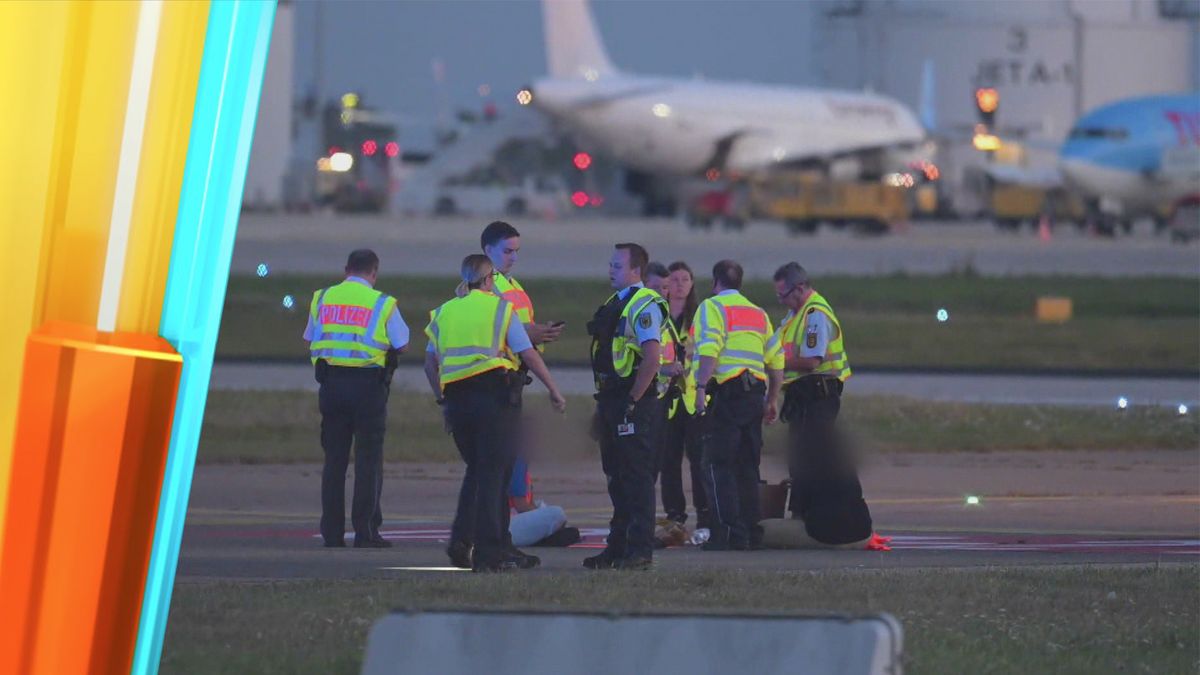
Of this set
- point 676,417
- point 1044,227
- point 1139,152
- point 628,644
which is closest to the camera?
point 628,644

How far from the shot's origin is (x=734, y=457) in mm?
12336

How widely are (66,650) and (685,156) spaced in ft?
247

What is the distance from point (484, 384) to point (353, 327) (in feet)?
5.38

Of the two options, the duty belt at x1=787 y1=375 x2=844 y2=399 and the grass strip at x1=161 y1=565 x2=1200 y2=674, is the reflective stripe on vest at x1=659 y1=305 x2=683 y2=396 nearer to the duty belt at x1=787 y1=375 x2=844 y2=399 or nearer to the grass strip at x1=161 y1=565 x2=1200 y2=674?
the duty belt at x1=787 y1=375 x2=844 y2=399

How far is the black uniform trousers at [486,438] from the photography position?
35.4 feet

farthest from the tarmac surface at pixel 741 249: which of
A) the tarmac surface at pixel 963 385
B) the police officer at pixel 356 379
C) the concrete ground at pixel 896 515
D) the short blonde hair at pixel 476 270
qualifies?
the short blonde hair at pixel 476 270

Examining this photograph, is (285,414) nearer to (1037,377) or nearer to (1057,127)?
(1037,377)

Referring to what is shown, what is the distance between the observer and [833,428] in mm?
12531

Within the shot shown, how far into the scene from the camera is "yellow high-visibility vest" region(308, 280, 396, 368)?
12172 mm

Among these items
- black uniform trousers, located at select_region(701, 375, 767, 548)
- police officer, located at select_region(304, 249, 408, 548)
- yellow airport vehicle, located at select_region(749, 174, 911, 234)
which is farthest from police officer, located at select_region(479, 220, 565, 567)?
yellow airport vehicle, located at select_region(749, 174, 911, 234)

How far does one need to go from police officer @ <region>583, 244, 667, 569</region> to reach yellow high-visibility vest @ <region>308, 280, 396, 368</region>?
1.66 metres

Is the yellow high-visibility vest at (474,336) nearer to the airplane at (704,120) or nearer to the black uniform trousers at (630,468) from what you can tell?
the black uniform trousers at (630,468)

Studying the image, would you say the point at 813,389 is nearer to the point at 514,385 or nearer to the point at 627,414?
the point at 627,414

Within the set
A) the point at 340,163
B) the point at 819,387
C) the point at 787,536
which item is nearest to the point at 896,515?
the point at 787,536
